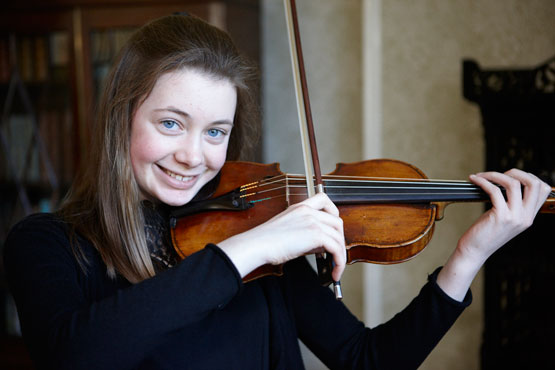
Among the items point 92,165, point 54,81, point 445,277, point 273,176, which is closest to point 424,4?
point 273,176

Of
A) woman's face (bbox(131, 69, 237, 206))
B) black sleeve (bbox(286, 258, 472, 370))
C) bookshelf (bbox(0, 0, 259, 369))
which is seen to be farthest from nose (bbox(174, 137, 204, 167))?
bookshelf (bbox(0, 0, 259, 369))

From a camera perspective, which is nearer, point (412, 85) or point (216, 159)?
point (216, 159)

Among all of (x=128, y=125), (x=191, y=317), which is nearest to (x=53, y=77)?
(x=128, y=125)

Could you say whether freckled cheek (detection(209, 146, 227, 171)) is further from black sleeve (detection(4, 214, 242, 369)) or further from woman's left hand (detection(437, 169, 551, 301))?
woman's left hand (detection(437, 169, 551, 301))

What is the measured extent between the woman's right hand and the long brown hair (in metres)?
0.28

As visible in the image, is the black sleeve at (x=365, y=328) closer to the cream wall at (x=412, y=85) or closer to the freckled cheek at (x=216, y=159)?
the freckled cheek at (x=216, y=159)

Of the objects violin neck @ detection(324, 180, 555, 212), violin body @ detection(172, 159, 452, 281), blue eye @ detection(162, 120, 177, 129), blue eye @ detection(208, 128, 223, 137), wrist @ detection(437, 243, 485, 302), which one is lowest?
wrist @ detection(437, 243, 485, 302)

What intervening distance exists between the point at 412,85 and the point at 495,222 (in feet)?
3.30

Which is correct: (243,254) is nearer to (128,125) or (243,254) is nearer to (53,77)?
(128,125)

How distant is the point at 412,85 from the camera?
170 cm

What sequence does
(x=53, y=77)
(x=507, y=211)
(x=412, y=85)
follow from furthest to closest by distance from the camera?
(x=53, y=77)
(x=412, y=85)
(x=507, y=211)

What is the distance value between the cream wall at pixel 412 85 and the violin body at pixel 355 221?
796 mm

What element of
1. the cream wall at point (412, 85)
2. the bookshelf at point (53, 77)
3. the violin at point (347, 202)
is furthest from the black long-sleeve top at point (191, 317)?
the bookshelf at point (53, 77)

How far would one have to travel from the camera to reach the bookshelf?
1.70 m
